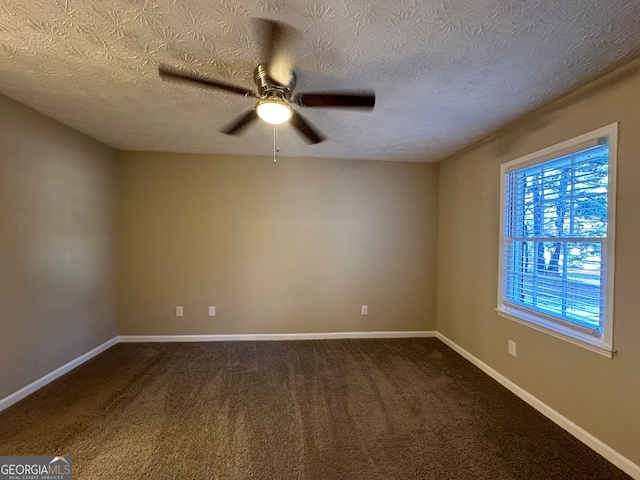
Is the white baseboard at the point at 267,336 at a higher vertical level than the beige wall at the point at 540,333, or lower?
lower

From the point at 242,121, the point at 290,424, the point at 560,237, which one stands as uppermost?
the point at 242,121

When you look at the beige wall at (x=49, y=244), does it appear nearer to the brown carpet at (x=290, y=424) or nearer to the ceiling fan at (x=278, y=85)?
the brown carpet at (x=290, y=424)

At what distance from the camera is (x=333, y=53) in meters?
1.58

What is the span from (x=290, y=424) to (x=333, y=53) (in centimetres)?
242

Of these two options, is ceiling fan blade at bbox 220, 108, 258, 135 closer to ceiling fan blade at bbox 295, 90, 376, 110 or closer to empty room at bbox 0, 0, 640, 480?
empty room at bbox 0, 0, 640, 480

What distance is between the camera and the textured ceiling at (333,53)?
1293 millimetres

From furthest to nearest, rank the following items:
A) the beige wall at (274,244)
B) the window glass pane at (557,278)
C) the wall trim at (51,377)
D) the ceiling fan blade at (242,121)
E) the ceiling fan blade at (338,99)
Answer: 1. the beige wall at (274,244)
2. the wall trim at (51,377)
3. the ceiling fan blade at (242,121)
4. the window glass pane at (557,278)
5. the ceiling fan blade at (338,99)

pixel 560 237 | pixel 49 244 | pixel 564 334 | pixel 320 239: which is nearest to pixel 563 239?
pixel 560 237

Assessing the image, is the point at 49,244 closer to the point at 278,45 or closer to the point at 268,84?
the point at 268,84

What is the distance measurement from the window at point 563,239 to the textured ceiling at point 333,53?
49 centimetres

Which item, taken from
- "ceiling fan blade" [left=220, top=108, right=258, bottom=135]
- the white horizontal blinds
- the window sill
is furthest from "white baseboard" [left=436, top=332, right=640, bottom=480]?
"ceiling fan blade" [left=220, top=108, right=258, bottom=135]

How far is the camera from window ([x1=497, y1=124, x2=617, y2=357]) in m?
1.78

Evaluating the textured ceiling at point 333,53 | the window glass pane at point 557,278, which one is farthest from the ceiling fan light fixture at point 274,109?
the window glass pane at point 557,278

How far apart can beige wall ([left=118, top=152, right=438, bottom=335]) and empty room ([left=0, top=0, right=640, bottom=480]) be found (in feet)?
0.09
